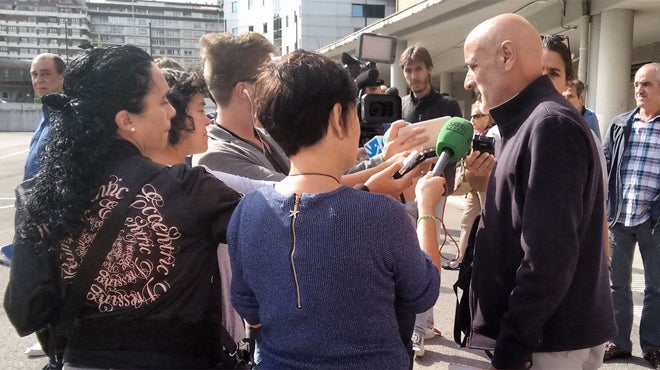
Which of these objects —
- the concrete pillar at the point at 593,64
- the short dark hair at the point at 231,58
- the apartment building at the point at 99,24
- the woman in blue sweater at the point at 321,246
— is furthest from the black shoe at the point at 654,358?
the apartment building at the point at 99,24

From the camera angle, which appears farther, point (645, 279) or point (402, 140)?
point (645, 279)

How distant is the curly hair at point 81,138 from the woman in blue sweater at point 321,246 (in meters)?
0.40

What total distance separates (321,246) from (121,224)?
1.83 feet

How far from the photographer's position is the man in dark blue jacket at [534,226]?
1525 millimetres

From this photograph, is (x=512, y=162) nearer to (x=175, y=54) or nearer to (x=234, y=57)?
(x=234, y=57)

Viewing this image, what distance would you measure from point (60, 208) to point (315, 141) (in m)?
0.70

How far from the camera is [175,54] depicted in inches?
3317

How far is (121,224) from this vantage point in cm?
138

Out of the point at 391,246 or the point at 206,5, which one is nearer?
the point at 391,246

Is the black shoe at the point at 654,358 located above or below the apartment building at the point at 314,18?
below

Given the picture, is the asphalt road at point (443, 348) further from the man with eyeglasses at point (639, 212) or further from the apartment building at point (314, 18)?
the apartment building at point (314, 18)

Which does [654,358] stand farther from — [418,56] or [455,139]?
[418,56]

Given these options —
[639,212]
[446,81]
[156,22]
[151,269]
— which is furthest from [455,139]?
[156,22]

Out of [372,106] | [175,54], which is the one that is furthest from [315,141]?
[175,54]
